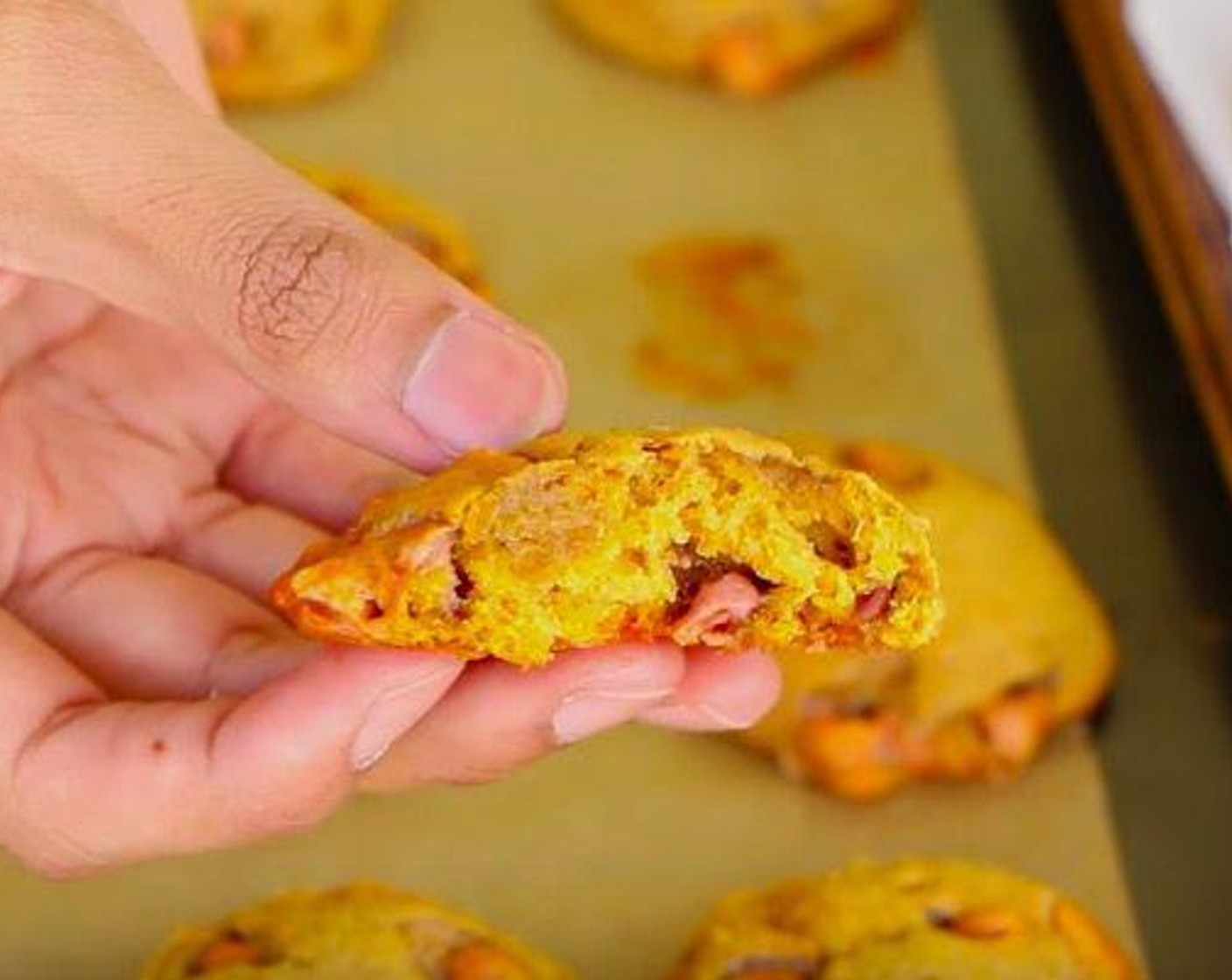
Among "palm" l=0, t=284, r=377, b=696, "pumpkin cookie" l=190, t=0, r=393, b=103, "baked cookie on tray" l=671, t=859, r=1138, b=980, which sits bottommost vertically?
"baked cookie on tray" l=671, t=859, r=1138, b=980

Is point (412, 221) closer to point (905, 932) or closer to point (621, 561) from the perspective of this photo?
point (905, 932)

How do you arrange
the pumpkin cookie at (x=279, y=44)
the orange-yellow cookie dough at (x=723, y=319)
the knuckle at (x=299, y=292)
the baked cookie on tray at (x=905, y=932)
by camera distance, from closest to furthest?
the knuckle at (x=299, y=292) → the baked cookie on tray at (x=905, y=932) → the orange-yellow cookie dough at (x=723, y=319) → the pumpkin cookie at (x=279, y=44)

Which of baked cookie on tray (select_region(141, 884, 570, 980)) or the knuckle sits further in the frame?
baked cookie on tray (select_region(141, 884, 570, 980))

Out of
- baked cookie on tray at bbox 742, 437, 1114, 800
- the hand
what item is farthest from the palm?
baked cookie on tray at bbox 742, 437, 1114, 800

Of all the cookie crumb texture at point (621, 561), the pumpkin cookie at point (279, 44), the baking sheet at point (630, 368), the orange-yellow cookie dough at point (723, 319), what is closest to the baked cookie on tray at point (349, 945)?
the baking sheet at point (630, 368)

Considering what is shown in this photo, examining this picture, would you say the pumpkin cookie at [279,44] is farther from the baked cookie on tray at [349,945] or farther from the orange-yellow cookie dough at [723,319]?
the baked cookie on tray at [349,945]

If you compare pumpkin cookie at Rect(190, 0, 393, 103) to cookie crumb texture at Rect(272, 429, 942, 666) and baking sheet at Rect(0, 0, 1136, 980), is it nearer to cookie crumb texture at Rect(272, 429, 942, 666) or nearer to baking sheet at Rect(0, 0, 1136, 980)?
baking sheet at Rect(0, 0, 1136, 980)
